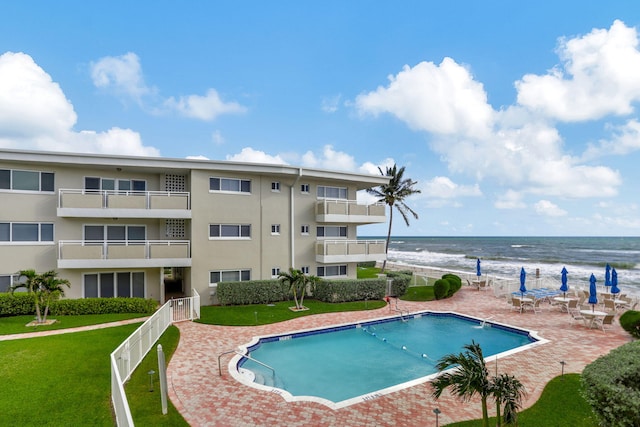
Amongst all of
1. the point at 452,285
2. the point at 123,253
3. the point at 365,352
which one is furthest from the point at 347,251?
the point at 123,253

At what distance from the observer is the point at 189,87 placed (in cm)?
2234

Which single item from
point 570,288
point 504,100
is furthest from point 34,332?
point 570,288

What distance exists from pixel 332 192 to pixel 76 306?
16.7 metres

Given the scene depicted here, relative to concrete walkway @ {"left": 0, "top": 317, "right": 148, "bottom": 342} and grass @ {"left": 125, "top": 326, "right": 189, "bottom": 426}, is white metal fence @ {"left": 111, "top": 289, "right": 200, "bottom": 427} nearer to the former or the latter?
grass @ {"left": 125, "top": 326, "right": 189, "bottom": 426}

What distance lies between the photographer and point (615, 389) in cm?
521

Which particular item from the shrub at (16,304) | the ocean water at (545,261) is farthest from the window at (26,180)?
the ocean water at (545,261)

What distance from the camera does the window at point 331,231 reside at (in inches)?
960

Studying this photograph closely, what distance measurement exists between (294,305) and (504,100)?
19.1 meters

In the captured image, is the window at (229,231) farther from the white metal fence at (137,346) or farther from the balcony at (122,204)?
the white metal fence at (137,346)

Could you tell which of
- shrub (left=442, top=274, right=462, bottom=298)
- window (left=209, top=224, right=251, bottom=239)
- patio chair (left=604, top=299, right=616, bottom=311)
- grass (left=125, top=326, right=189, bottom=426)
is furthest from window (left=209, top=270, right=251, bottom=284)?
patio chair (left=604, top=299, right=616, bottom=311)

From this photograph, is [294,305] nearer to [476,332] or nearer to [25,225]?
[476,332]

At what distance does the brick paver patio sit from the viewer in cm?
811

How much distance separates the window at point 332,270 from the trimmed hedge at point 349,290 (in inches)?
84.3

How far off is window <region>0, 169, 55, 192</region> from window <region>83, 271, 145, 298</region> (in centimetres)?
548
